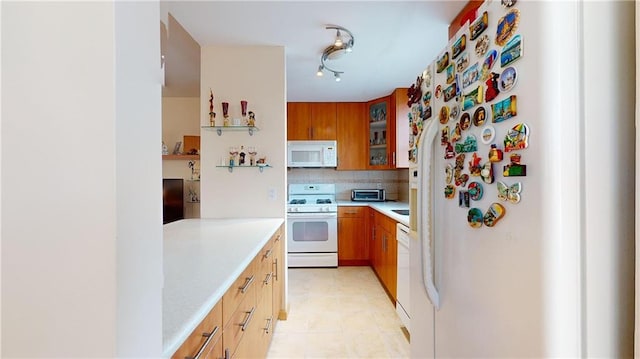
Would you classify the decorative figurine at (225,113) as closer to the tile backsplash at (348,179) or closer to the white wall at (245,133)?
the white wall at (245,133)

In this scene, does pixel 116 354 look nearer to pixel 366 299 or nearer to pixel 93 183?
pixel 93 183

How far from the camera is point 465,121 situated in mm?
875

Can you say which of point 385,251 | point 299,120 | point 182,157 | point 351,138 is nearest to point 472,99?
point 385,251

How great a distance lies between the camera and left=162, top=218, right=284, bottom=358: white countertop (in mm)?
711

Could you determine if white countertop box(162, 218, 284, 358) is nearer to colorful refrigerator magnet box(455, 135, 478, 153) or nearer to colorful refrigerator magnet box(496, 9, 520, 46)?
colorful refrigerator magnet box(455, 135, 478, 153)

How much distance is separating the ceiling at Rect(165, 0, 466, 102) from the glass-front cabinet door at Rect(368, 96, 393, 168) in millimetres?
878

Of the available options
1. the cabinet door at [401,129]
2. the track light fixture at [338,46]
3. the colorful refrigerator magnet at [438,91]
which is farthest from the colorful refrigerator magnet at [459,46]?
the cabinet door at [401,129]

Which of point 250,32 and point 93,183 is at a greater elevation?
point 250,32

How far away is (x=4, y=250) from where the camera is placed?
35 centimetres

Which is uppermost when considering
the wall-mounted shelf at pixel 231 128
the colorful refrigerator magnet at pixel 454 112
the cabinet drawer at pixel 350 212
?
the wall-mounted shelf at pixel 231 128

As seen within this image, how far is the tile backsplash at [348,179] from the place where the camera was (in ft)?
14.1

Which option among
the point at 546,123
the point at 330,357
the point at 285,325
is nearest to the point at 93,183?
the point at 546,123

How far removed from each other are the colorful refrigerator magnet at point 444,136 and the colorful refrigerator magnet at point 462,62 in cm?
20

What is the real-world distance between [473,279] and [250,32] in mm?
2129
